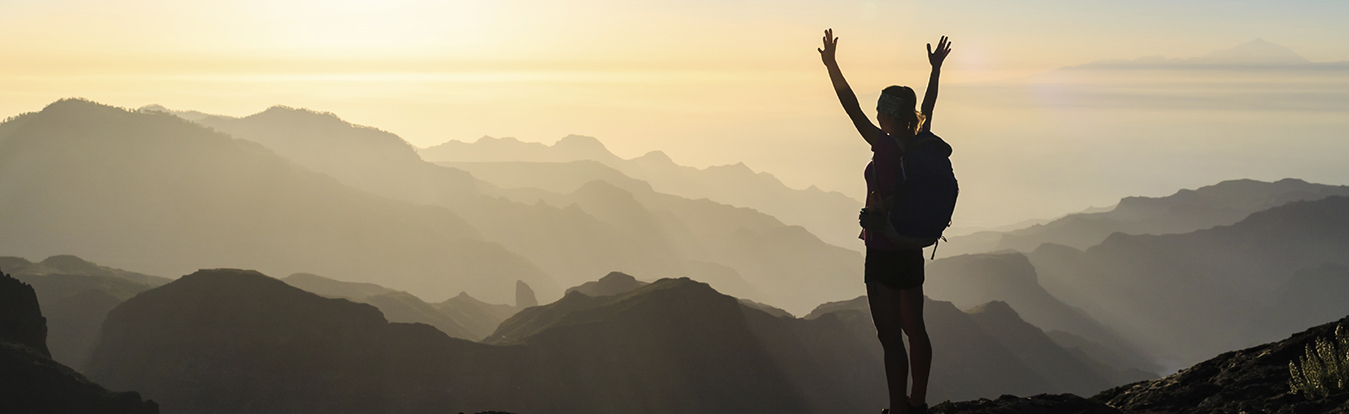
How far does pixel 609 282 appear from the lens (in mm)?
119062

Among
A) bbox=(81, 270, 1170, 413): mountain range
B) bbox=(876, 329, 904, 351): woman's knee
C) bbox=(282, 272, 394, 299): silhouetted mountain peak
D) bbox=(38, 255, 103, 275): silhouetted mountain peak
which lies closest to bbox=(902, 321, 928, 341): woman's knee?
bbox=(876, 329, 904, 351): woman's knee

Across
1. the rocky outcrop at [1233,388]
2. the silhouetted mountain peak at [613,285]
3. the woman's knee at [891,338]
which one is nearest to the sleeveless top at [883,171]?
the woman's knee at [891,338]

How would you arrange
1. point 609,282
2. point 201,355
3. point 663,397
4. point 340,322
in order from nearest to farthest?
point 201,355 → point 340,322 → point 663,397 → point 609,282

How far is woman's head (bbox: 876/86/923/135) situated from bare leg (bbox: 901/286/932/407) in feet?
4.31

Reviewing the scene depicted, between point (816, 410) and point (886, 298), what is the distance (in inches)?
3372

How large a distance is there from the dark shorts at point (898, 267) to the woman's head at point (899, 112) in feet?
3.14

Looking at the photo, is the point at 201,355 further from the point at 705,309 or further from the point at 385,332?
the point at 705,309

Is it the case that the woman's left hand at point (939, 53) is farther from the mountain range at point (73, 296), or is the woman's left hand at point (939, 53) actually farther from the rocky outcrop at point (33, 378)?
the mountain range at point (73, 296)

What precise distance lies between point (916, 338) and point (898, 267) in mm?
765

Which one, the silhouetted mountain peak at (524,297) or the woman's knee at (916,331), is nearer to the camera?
the woman's knee at (916,331)

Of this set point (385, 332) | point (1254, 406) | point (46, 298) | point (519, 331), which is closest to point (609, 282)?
point (519, 331)

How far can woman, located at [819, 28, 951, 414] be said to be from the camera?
598cm

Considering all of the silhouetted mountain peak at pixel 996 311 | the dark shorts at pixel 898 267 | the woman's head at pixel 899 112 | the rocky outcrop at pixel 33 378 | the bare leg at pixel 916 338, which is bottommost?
the silhouetted mountain peak at pixel 996 311

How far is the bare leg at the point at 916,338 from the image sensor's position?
6211 millimetres
